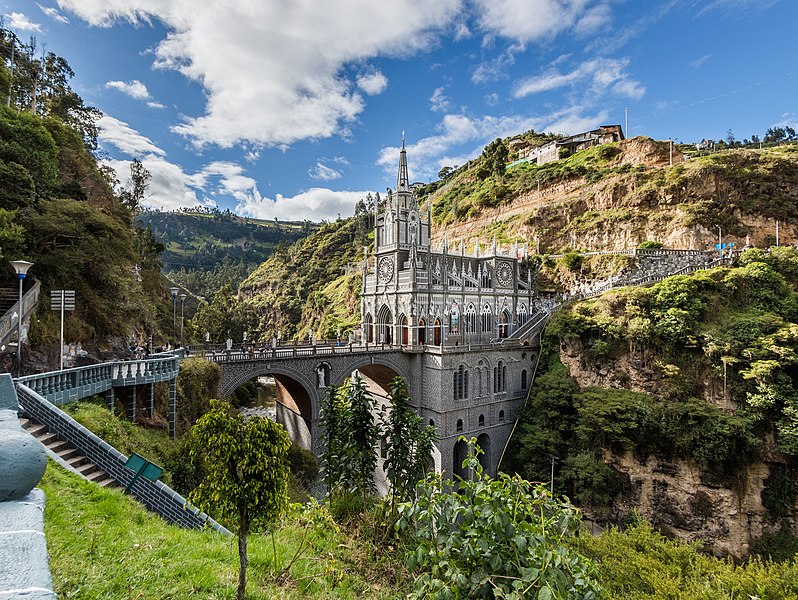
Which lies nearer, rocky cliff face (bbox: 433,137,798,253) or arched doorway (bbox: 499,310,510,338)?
arched doorway (bbox: 499,310,510,338)

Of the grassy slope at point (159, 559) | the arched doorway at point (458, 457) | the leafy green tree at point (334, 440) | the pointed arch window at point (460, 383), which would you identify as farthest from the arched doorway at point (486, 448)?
the grassy slope at point (159, 559)

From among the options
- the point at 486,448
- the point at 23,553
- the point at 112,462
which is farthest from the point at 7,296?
the point at 486,448

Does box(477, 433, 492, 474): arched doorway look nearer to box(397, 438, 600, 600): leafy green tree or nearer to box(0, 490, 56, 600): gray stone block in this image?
box(397, 438, 600, 600): leafy green tree

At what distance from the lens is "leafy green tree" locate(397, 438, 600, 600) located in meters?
4.84

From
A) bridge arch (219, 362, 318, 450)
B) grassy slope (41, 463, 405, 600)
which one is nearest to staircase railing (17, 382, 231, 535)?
grassy slope (41, 463, 405, 600)

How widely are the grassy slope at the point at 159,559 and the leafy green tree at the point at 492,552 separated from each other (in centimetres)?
396

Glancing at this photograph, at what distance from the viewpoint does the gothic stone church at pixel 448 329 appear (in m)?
33.8

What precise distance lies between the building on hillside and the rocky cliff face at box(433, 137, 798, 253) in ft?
66.8

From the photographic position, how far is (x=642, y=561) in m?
15.7

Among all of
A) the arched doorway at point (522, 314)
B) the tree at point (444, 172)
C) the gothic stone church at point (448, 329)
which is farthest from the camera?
the tree at point (444, 172)

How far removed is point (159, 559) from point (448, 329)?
99.6 feet

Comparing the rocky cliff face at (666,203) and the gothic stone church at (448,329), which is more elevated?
the rocky cliff face at (666,203)

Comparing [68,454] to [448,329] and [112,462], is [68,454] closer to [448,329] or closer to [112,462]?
[112,462]

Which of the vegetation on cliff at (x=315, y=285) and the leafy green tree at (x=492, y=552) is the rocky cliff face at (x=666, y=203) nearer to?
the vegetation on cliff at (x=315, y=285)
